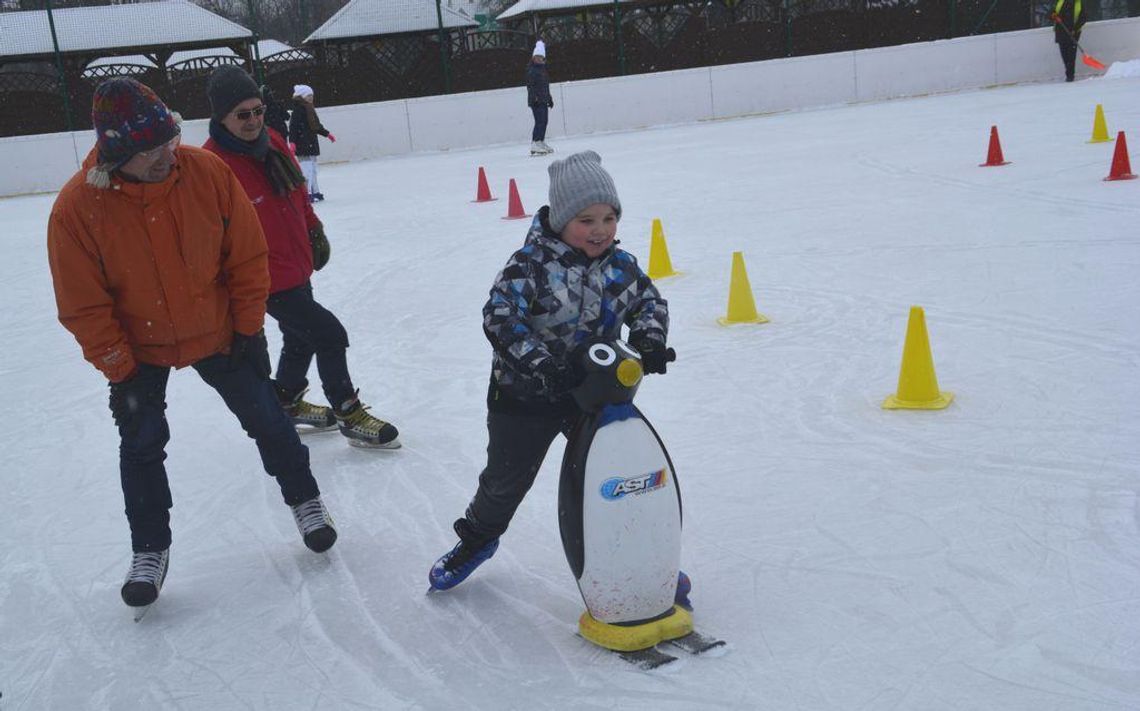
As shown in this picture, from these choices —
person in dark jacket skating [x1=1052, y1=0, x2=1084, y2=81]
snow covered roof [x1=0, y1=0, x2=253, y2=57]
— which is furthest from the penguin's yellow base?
person in dark jacket skating [x1=1052, y1=0, x2=1084, y2=81]

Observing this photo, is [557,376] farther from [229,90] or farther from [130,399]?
[229,90]

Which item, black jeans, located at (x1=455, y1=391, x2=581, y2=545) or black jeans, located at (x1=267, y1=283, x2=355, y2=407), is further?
black jeans, located at (x1=267, y1=283, x2=355, y2=407)

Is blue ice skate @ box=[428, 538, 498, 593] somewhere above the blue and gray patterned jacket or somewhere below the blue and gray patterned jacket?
below

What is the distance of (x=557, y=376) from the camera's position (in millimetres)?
2518

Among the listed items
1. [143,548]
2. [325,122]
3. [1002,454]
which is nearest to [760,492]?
[1002,454]

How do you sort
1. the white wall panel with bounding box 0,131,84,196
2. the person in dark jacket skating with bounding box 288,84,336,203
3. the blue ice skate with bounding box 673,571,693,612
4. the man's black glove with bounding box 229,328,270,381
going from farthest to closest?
the white wall panel with bounding box 0,131,84,196, the person in dark jacket skating with bounding box 288,84,336,203, the man's black glove with bounding box 229,328,270,381, the blue ice skate with bounding box 673,571,693,612

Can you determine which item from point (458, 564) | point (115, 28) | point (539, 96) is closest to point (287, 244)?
point (458, 564)

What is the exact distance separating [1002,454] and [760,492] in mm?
899

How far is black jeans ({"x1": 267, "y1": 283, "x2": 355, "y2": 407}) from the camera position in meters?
4.39

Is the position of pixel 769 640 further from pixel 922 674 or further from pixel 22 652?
pixel 22 652

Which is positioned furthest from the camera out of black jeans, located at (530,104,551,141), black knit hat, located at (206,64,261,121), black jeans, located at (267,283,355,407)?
black jeans, located at (530,104,551,141)

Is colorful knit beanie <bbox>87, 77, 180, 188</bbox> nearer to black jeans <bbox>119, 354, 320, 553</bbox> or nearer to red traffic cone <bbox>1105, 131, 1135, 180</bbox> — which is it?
black jeans <bbox>119, 354, 320, 553</bbox>

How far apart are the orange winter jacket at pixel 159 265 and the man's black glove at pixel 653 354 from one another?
4.28 ft

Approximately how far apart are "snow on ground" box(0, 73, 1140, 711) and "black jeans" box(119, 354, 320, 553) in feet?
A: 0.82
